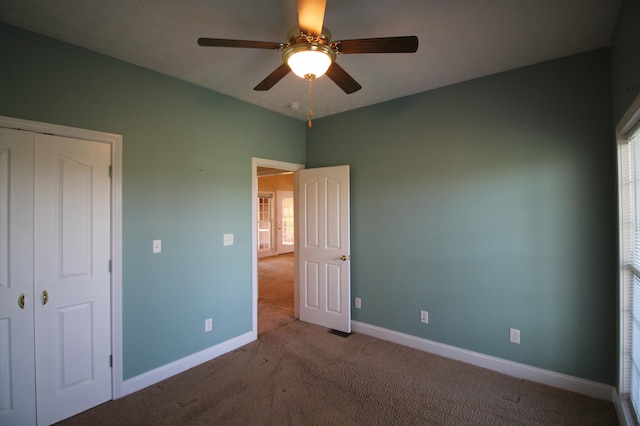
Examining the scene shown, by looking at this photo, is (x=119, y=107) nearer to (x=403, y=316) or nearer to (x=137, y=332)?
(x=137, y=332)

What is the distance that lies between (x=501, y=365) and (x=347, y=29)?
3101 mm

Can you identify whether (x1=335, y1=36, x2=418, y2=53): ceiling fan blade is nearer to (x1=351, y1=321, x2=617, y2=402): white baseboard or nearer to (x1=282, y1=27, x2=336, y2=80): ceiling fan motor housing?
(x1=282, y1=27, x2=336, y2=80): ceiling fan motor housing

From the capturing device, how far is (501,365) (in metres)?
2.74

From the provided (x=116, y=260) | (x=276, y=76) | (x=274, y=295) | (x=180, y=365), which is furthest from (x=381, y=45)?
(x=274, y=295)

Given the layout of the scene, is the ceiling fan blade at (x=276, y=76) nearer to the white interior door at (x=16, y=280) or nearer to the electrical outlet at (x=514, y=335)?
the white interior door at (x=16, y=280)

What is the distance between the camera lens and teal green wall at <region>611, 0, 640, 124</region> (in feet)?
5.41

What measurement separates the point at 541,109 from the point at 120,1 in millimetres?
3180

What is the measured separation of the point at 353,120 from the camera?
12.2 ft

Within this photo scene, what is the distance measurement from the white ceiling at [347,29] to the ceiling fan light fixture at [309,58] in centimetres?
35

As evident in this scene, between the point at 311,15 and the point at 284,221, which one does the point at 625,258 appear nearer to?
the point at 311,15

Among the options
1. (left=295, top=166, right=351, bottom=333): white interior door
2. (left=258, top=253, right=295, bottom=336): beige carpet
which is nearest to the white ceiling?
(left=295, top=166, right=351, bottom=333): white interior door

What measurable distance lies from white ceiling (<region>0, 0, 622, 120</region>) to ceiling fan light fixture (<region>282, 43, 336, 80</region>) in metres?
0.35

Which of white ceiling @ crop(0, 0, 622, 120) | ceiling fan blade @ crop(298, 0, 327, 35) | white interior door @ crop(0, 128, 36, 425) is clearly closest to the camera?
ceiling fan blade @ crop(298, 0, 327, 35)

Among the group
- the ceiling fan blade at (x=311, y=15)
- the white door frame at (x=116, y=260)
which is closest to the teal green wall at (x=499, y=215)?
the ceiling fan blade at (x=311, y=15)
